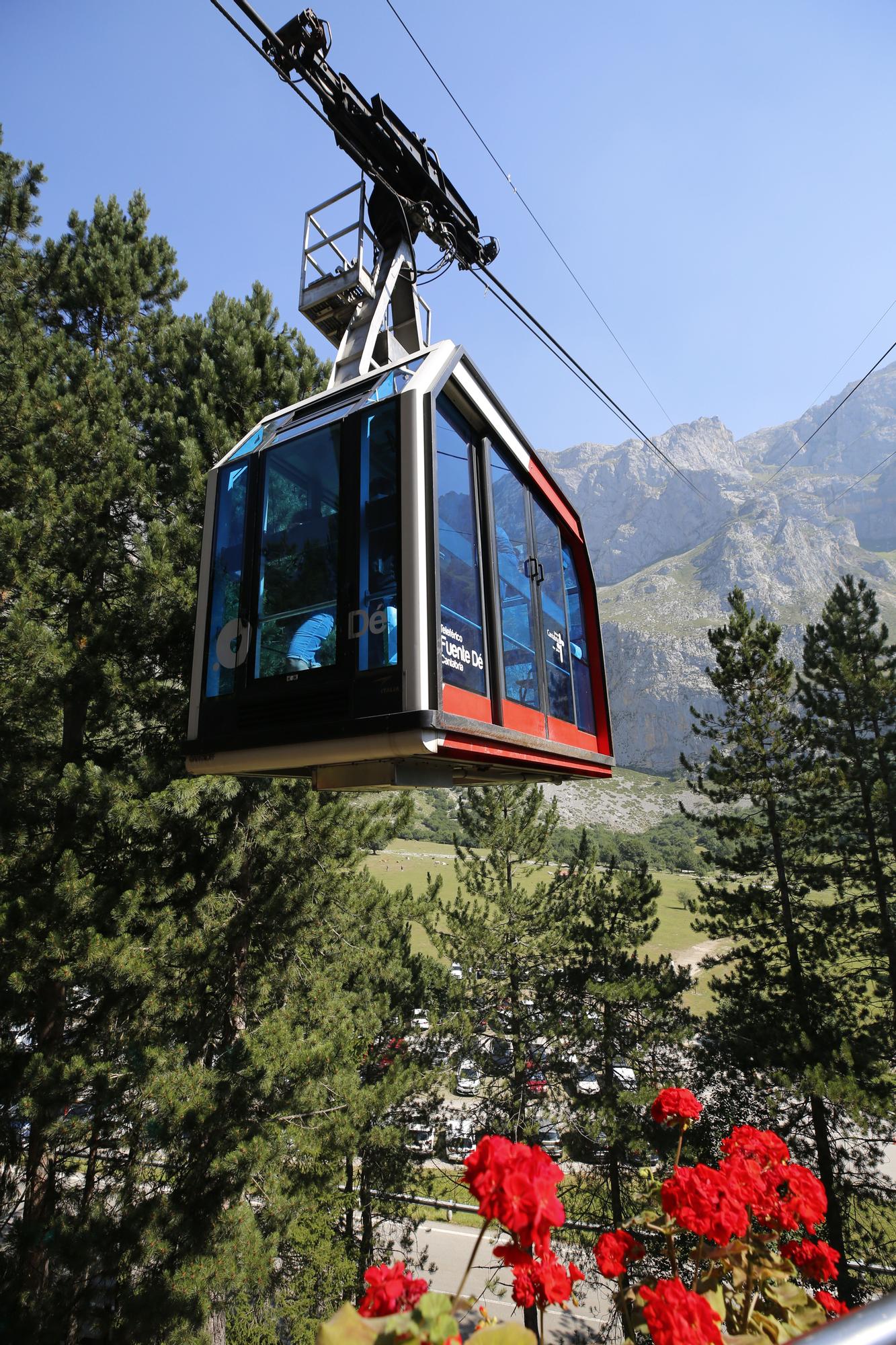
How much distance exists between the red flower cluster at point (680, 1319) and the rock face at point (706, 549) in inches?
4049

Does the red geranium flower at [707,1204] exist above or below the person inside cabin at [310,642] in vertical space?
below

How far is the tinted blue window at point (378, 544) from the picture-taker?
9.54ft

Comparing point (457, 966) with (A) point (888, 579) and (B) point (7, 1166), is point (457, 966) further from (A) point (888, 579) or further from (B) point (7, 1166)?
(A) point (888, 579)

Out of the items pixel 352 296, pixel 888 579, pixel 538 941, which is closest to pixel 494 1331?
pixel 352 296

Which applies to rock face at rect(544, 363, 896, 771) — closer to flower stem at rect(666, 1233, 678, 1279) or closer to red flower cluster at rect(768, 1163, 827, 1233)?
red flower cluster at rect(768, 1163, 827, 1233)

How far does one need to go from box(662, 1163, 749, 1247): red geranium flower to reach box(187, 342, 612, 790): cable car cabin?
1606 mm

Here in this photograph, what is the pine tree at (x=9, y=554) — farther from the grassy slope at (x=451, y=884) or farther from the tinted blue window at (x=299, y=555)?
the grassy slope at (x=451, y=884)

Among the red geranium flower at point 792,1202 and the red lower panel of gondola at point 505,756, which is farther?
the red lower panel of gondola at point 505,756

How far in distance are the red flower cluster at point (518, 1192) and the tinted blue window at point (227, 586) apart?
2.49 metres

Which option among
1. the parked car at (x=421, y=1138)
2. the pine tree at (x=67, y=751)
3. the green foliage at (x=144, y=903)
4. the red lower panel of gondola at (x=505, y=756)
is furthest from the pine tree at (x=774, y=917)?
the pine tree at (x=67, y=751)

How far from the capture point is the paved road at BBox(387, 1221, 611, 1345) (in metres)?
→ 14.2

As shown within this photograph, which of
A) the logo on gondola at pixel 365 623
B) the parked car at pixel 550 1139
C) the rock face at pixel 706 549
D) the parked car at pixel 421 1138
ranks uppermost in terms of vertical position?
the rock face at pixel 706 549

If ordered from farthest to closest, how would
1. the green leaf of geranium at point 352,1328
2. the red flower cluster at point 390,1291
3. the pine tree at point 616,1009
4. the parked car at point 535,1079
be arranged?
1. the parked car at point 535,1079
2. the pine tree at point 616,1009
3. the red flower cluster at point 390,1291
4. the green leaf of geranium at point 352,1328

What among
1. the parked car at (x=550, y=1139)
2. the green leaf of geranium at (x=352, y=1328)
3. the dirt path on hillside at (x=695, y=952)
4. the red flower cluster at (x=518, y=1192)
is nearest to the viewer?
the green leaf of geranium at (x=352, y=1328)
